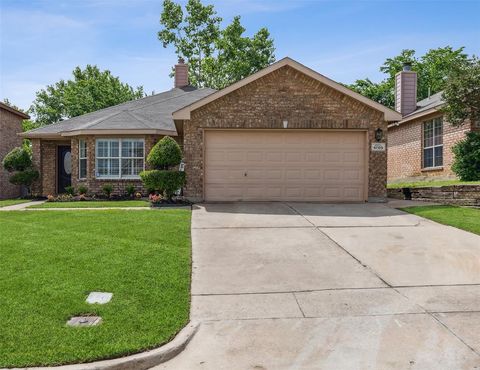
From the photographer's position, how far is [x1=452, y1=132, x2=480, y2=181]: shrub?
1734cm

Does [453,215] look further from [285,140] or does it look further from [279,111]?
[279,111]

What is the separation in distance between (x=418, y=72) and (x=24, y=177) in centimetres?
3808

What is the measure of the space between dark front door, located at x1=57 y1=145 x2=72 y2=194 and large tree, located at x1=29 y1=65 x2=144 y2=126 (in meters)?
18.8

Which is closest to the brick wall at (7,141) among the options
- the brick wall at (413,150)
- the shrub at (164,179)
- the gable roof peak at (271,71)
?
the shrub at (164,179)

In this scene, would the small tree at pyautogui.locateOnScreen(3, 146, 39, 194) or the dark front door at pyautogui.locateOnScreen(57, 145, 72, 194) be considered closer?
the small tree at pyautogui.locateOnScreen(3, 146, 39, 194)

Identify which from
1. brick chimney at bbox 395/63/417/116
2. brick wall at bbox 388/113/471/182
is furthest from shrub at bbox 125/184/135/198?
brick chimney at bbox 395/63/417/116

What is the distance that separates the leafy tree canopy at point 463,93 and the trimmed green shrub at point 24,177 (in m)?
16.9

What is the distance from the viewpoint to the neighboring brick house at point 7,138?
2166cm

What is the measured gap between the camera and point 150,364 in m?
4.10

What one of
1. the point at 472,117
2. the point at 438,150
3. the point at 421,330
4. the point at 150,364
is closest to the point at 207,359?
the point at 150,364

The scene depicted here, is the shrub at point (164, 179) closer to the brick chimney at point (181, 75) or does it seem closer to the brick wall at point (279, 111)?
the brick wall at point (279, 111)

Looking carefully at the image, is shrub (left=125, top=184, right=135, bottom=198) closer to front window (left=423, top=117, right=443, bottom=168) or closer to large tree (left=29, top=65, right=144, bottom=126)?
front window (left=423, top=117, right=443, bottom=168)

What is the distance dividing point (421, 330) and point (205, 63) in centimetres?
3809

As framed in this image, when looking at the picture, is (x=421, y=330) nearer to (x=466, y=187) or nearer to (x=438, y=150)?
(x=466, y=187)
